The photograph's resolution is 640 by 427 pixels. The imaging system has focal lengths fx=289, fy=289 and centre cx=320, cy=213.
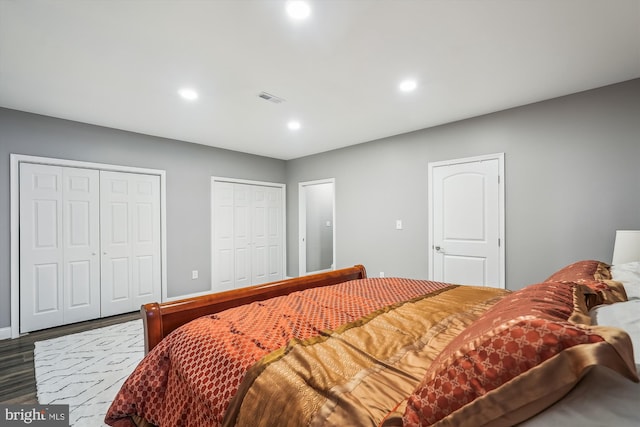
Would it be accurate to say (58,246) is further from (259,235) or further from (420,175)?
(420,175)

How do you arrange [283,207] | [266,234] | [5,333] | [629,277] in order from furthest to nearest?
[283,207] < [266,234] < [5,333] < [629,277]

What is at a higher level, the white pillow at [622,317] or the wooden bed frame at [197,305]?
the white pillow at [622,317]

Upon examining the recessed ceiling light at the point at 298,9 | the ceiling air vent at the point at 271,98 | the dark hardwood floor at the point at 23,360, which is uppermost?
the recessed ceiling light at the point at 298,9

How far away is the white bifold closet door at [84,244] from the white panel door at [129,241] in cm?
1

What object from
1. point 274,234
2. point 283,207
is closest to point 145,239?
point 274,234

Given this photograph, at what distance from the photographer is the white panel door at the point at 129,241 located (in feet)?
12.5

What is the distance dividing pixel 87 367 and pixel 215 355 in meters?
2.16

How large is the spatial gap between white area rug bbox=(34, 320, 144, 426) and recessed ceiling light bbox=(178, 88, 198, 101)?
2.53 meters

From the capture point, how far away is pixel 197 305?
68.3 inches

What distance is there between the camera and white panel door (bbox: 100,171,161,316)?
3.82 metres

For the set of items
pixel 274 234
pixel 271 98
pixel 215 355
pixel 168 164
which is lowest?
pixel 215 355

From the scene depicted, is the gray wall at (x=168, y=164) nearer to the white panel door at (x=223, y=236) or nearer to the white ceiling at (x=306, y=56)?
the white panel door at (x=223, y=236)

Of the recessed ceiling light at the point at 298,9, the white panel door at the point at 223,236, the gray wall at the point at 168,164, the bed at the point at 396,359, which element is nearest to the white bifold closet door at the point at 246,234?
the white panel door at the point at 223,236

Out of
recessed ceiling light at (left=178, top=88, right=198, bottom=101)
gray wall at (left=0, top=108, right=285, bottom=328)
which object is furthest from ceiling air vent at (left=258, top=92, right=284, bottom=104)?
gray wall at (left=0, top=108, right=285, bottom=328)
